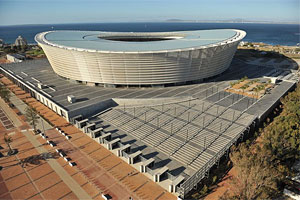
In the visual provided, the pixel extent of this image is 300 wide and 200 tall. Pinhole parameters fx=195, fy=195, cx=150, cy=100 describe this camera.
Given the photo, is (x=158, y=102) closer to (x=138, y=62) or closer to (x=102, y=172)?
(x=138, y=62)

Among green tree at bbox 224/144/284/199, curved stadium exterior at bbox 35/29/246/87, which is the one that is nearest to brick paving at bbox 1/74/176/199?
green tree at bbox 224/144/284/199

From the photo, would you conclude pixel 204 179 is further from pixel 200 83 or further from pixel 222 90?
pixel 200 83

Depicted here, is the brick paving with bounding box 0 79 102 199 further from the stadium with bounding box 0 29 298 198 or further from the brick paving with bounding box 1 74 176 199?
the stadium with bounding box 0 29 298 198

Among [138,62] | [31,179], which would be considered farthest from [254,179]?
[138,62]

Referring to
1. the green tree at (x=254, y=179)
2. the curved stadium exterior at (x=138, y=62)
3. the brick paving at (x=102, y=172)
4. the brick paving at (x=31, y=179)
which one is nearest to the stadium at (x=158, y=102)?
the curved stadium exterior at (x=138, y=62)

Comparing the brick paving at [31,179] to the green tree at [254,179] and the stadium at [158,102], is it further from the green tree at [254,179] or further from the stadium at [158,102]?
the green tree at [254,179]
